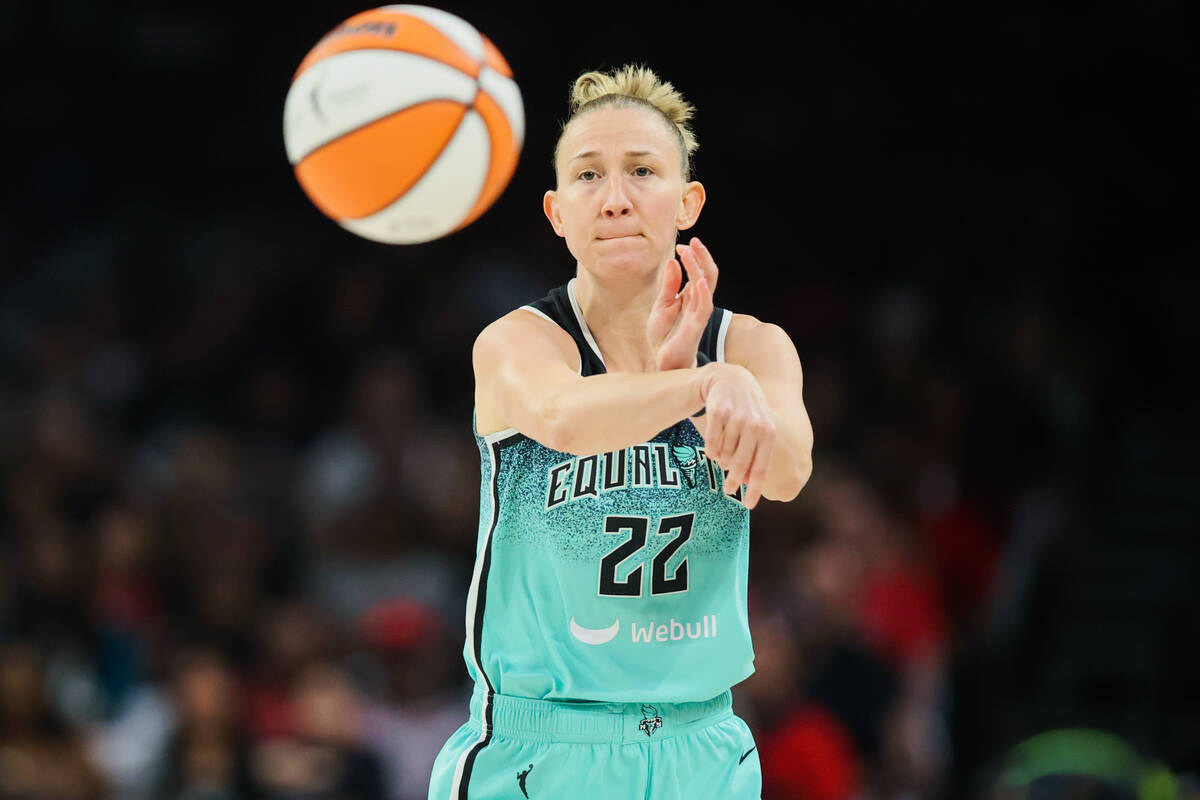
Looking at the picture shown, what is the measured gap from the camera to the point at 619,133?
12.3 ft

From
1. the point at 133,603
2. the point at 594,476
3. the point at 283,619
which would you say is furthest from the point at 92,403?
the point at 594,476

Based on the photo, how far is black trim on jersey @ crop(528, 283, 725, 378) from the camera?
375 centimetres

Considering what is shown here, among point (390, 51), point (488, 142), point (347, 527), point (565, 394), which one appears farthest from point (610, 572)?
point (347, 527)

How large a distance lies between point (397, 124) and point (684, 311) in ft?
5.84

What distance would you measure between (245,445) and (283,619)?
5.13ft

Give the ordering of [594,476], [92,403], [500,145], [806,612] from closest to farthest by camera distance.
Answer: [594,476]
[500,145]
[806,612]
[92,403]

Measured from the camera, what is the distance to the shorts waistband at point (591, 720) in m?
3.61

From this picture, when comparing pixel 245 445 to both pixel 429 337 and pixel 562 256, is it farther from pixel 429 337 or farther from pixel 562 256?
pixel 562 256

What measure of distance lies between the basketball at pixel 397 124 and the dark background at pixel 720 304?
130 inches

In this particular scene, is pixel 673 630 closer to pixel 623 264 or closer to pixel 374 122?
pixel 623 264

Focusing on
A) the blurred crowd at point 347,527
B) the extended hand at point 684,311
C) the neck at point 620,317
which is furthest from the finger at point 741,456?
the blurred crowd at point 347,527

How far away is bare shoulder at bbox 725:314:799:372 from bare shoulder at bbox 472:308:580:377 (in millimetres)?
405

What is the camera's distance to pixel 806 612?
775 cm

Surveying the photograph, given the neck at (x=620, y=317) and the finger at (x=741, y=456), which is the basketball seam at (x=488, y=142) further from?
the finger at (x=741, y=456)
